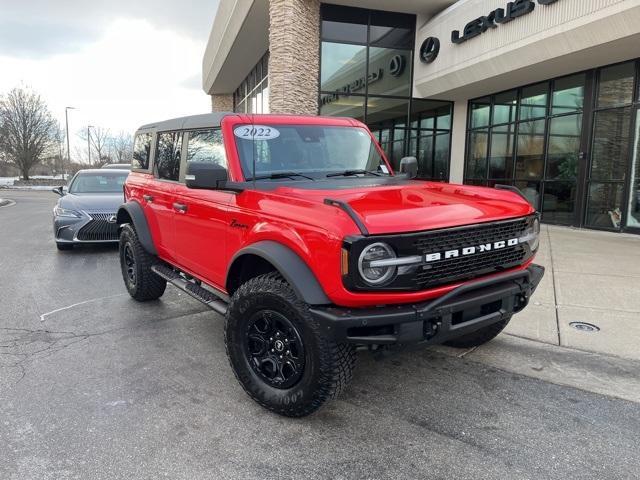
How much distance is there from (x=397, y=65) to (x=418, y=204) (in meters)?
13.8

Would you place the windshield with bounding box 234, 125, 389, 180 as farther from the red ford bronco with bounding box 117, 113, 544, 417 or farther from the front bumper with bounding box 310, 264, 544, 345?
the front bumper with bounding box 310, 264, 544, 345

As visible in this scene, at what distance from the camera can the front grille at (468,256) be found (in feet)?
8.77

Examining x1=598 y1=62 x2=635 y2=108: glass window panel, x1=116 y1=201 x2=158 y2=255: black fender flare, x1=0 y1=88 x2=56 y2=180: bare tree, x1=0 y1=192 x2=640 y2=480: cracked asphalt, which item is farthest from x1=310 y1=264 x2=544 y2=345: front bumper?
x1=0 y1=88 x2=56 y2=180: bare tree

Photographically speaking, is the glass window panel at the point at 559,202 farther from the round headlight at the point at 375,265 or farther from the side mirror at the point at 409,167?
the round headlight at the point at 375,265

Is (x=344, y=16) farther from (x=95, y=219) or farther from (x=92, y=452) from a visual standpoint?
(x=92, y=452)

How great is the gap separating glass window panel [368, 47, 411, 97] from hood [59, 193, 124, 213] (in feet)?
30.3

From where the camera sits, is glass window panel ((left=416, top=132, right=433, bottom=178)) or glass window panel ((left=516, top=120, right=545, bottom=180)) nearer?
glass window panel ((left=516, top=120, right=545, bottom=180))

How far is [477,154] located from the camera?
15117mm

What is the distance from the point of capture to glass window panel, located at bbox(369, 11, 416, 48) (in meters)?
14.9

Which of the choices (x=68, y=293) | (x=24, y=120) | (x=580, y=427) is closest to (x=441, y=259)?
(x=580, y=427)

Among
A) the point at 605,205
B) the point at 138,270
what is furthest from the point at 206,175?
the point at 605,205

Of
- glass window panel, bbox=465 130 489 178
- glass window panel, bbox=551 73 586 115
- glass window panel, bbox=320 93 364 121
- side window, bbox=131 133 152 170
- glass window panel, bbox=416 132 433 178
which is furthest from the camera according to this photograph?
glass window panel, bbox=416 132 433 178

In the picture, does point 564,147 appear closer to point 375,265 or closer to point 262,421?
point 375,265

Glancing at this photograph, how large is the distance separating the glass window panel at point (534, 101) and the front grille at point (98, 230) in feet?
35.1
